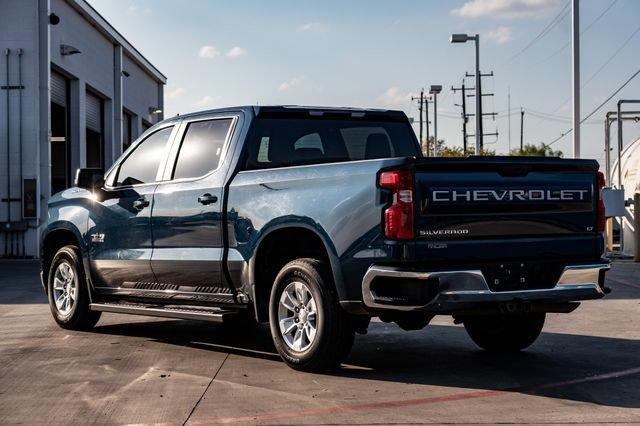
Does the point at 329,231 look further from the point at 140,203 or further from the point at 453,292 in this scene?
the point at 140,203

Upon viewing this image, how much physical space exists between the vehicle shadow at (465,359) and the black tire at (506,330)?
5.0 inches

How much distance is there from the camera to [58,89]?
2814 centimetres

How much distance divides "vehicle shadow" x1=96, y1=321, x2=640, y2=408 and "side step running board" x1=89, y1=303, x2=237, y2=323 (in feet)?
1.58

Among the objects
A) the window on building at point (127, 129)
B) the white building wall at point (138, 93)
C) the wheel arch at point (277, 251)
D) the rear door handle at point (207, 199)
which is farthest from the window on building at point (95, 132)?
the wheel arch at point (277, 251)

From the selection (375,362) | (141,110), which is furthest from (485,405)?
(141,110)

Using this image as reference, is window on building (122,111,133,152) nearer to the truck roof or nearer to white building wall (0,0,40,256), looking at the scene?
white building wall (0,0,40,256)

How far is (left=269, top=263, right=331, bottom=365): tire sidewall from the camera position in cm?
703

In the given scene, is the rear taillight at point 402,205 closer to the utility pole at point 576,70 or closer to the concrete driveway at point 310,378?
the concrete driveway at point 310,378

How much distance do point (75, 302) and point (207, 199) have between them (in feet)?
8.27

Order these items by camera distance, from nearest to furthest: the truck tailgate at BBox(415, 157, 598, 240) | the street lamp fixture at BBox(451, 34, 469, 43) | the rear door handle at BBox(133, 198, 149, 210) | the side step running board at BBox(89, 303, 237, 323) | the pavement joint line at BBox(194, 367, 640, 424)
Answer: the pavement joint line at BBox(194, 367, 640, 424) < the truck tailgate at BBox(415, 157, 598, 240) < the side step running board at BBox(89, 303, 237, 323) < the rear door handle at BBox(133, 198, 149, 210) < the street lamp fixture at BBox(451, 34, 469, 43)

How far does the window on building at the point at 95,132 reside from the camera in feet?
107

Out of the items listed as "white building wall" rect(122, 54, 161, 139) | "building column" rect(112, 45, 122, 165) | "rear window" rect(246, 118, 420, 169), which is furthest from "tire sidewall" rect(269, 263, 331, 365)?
"white building wall" rect(122, 54, 161, 139)

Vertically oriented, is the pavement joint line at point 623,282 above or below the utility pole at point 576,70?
below

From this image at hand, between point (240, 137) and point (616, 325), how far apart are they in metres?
4.55
